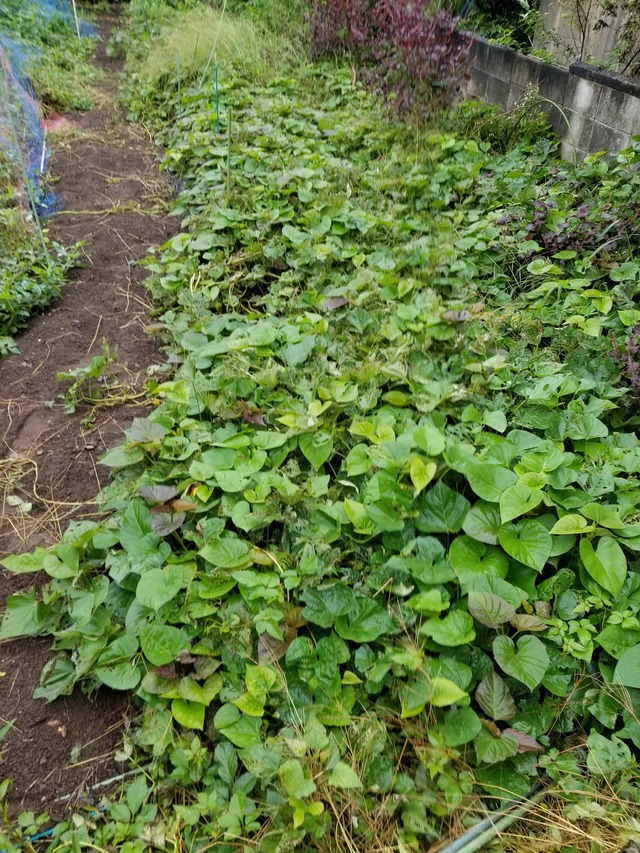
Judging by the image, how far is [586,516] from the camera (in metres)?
1.58

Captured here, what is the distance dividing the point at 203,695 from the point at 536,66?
412 centimetres

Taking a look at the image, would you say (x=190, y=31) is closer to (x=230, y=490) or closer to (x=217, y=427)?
(x=217, y=427)

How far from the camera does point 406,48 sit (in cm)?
412

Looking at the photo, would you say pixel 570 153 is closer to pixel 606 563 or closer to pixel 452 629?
pixel 606 563

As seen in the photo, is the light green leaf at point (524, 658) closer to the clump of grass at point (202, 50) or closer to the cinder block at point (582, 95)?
the cinder block at point (582, 95)

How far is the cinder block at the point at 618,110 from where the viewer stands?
9.68ft

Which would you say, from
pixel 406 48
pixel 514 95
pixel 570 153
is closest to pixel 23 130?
pixel 406 48

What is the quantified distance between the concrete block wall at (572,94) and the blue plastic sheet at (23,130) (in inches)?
129

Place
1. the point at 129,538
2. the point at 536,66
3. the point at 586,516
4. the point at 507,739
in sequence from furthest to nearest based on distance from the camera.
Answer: the point at 536,66 → the point at 129,538 → the point at 586,516 → the point at 507,739

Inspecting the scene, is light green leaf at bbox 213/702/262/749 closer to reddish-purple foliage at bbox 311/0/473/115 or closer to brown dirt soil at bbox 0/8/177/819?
brown dirt soil at bbox 0/8/177/819

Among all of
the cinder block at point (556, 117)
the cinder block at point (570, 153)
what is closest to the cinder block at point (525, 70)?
the cinder block at point (556, 117)

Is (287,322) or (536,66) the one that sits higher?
(536,66)

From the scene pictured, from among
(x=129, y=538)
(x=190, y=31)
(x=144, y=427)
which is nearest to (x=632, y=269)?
(x=144, y=427)

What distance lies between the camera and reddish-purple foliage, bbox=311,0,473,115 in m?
4.01
